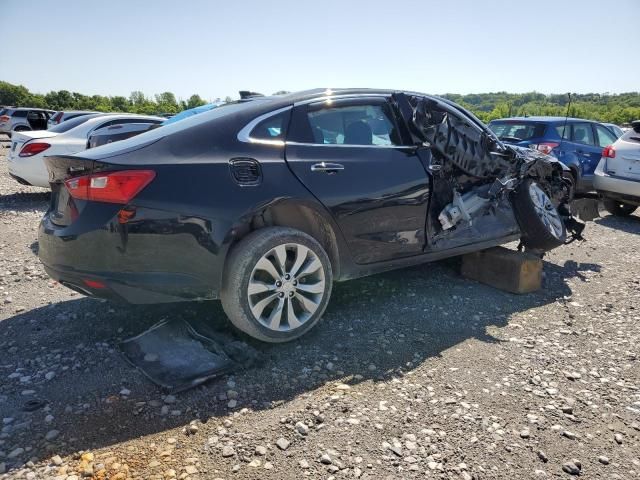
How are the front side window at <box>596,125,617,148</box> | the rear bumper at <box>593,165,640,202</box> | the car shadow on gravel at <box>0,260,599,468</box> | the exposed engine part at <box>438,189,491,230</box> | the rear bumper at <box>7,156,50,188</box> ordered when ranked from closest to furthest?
the car shadow on gravel at <box>0,260,599,468</box> < the exposed engine part at <box>438,189,491,230</box> < the rear bumper at <box>7,156,50,188</box> < the rear bumper at <box>593,165,640,202</box> < the front side window at <box>596,125,617,148</box>

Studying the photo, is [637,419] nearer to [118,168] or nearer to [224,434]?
[224,434]

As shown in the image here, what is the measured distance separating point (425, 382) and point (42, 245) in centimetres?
262

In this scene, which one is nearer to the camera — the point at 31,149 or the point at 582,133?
the point at 31,149

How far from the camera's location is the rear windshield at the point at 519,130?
30.6 ft

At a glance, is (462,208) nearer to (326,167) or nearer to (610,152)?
(326,167)

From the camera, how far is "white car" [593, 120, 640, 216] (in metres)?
8.12

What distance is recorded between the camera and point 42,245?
10.8 ft

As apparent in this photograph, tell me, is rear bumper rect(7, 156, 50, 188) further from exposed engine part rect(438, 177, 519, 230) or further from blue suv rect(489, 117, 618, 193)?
blue suv rect(489, 117, 618, 193)

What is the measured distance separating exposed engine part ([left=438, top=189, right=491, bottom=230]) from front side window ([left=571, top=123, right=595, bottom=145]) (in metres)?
6.07

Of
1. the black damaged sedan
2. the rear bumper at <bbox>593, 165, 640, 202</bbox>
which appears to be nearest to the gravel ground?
the black damaged sedan

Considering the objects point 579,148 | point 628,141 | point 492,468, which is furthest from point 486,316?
point 579,148

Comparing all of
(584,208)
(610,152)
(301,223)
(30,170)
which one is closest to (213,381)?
(301,223)

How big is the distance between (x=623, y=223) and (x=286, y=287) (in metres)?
7.42

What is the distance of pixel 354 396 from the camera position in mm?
2895
